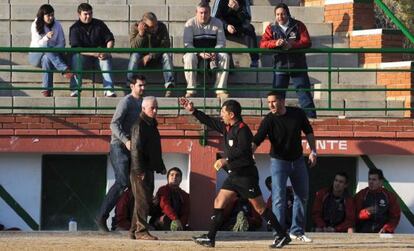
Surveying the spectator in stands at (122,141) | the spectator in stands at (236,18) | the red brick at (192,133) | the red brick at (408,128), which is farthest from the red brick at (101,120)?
the red brick at (408,128)

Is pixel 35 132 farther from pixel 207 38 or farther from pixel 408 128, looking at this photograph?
pixel 408 128

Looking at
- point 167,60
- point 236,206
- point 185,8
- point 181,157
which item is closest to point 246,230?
point 236,206

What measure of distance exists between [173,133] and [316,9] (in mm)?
4455

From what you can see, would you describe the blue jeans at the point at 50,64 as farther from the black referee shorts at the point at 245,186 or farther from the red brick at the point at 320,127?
the black referee shorts at the point at 245,186

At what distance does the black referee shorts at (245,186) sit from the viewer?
51.6 feet

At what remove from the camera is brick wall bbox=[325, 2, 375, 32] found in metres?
21.5

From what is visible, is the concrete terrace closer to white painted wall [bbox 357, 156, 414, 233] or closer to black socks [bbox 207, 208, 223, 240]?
white painted wall [bbox 357, 156, 414, 233]

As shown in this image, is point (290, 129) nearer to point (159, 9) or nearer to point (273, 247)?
point (273, 247)

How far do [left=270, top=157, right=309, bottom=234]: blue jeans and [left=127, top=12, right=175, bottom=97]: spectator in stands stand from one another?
3.35m

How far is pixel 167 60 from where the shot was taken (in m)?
19.2

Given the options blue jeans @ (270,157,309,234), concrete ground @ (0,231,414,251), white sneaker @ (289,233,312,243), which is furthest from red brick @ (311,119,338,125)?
white sneaker @ (289,233,312,243)

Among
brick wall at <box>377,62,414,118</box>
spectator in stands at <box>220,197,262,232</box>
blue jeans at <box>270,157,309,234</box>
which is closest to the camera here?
blue jeans at <box>270,157,309,234</box>

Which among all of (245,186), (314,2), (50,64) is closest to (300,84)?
(245,186)

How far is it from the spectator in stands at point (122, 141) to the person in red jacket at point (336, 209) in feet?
8.79
